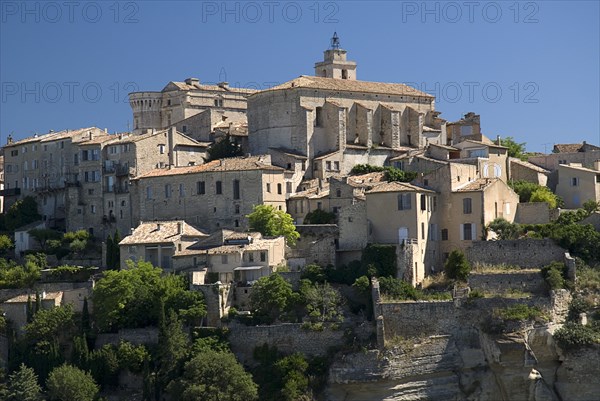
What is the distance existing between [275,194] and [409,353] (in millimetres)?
15084

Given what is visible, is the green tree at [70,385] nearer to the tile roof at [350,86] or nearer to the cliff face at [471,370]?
the cliff face at [471,370]

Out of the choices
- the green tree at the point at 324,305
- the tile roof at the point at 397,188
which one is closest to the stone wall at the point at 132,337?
the green tree at the point at 324,305

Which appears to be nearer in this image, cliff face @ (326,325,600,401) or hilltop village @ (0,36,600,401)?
cliff face @ (326,325,600,401)

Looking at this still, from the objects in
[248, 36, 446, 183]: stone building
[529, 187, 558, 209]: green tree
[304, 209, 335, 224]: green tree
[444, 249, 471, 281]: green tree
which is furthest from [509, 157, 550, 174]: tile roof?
[444, 249, 471, 281]: green tree

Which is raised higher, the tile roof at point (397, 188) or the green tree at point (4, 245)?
the tile roof at point (397, 188)

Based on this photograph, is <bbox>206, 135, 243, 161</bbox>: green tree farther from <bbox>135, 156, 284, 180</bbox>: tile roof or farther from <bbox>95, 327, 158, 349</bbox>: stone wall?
<bbox>95, 327, 158, 349</bbox>: stone wall

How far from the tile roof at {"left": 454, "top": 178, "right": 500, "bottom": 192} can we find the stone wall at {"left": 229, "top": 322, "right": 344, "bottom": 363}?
9.30 metres

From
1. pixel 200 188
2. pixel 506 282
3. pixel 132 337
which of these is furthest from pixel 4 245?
pixel 506 282

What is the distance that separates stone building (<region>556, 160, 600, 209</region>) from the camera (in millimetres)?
68562

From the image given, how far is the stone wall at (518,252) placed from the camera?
59.6 meters

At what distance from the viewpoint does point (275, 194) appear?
228 feet

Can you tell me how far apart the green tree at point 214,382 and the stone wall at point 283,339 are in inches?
77.2

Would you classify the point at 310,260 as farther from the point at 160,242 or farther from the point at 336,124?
the point at 336,124

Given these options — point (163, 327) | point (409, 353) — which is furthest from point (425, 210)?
point (163, 327)
